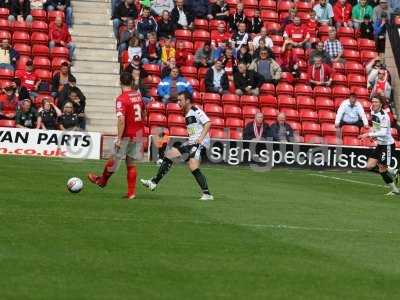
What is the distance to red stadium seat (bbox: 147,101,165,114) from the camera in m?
33.5

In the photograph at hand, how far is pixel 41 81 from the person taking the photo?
32750 mm

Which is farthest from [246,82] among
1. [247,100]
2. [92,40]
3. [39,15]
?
[39,15]

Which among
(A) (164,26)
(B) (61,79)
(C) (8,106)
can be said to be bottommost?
(C) (8,106)

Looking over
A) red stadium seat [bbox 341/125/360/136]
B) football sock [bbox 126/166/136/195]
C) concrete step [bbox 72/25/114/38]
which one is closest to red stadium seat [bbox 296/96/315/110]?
red stadium seat [bbox 341/125/360/136]

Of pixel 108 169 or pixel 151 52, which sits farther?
pixel 151 52

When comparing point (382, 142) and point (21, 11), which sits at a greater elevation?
point (21, 11)

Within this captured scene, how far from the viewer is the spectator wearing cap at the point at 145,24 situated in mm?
35031

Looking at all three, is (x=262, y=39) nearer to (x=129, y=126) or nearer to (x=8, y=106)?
(x=8, y=106)

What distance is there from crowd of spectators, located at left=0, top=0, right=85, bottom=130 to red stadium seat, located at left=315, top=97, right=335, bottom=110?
8.00 m

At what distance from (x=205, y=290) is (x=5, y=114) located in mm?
21144

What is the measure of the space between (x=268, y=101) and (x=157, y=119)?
4076 mm

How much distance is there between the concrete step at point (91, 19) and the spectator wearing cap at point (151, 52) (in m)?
2.57

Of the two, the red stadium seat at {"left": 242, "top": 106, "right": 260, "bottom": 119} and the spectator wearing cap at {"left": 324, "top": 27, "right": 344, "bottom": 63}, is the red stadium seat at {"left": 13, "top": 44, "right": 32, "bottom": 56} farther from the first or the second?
the spectator wearing cap at {"left": 324, "top": 27, "right": 344, "bottom": 63}

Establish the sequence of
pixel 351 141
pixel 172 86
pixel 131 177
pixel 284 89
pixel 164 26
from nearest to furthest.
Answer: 1. pixel 131 177
2. pixel 172 86
3. pixel 351 141
4. pixel 164 26
5. pixel 284 89
